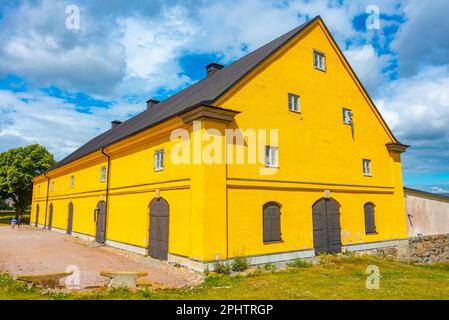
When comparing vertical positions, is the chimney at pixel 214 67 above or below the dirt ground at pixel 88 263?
above

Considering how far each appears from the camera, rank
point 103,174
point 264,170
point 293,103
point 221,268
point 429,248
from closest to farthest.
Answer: point 221,268, point 264,170, point 293,103, point 103,174, point 429,248

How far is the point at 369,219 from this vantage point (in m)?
18.4

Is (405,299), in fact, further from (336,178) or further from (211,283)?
(336,178)

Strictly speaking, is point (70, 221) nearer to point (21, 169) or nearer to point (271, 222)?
point (271, 222)

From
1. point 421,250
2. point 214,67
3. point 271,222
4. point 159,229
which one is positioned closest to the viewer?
point 271,222

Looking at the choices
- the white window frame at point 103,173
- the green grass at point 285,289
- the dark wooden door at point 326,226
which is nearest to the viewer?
the green grass at point 285,289

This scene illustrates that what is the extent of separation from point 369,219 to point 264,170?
8.33m

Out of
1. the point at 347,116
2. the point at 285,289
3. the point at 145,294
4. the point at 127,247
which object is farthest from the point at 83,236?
the point at 347,116

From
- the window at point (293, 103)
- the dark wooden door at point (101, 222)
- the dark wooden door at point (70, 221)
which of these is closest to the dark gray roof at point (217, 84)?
the window at point (293, 103)

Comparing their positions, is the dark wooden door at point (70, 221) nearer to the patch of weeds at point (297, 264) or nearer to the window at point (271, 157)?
the window at point (271, 157)

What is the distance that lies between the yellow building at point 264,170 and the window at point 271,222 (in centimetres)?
6

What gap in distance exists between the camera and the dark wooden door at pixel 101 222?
19969 millimetres

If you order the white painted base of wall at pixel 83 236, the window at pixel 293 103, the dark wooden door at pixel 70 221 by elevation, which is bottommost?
the white painted base of wall at pixel 83 236

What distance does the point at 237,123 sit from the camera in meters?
13.4
